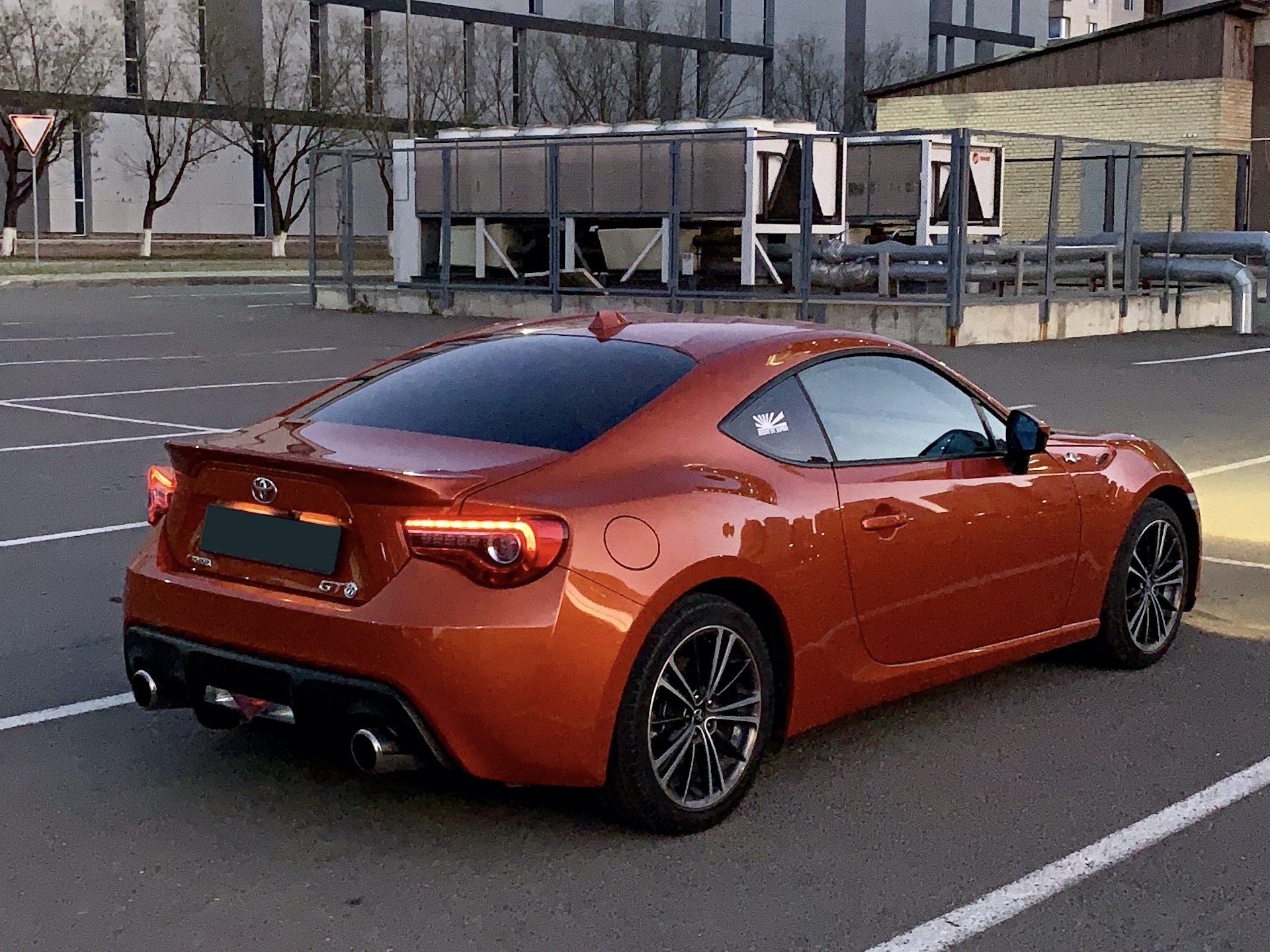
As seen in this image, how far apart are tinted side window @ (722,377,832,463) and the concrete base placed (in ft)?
46.7

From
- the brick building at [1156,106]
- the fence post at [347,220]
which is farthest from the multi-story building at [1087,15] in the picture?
the fence post at [347,220]

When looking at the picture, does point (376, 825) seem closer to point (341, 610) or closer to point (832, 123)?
point (341, 610)

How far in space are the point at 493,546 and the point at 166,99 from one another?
55361 mm

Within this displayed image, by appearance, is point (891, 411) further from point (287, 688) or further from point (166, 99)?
point (166, 99)

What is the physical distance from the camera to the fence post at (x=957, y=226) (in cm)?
2069

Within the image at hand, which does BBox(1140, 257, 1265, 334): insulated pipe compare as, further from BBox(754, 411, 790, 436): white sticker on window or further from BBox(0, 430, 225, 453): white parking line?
BBox(754, 411, 790, 436): white sticker on window

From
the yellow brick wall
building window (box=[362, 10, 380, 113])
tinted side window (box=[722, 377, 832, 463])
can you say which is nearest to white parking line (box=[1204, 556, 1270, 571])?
tinted side window (box=[722, 377, 832, 463])

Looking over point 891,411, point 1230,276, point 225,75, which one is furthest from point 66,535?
point 225,75

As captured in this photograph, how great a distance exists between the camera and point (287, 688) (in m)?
4.43

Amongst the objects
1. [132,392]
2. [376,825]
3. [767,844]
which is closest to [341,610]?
[376,825]

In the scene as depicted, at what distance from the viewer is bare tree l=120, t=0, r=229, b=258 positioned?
55.0 m

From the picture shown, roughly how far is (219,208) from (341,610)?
199ft

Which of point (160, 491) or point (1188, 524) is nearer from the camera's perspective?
point (160, 491)

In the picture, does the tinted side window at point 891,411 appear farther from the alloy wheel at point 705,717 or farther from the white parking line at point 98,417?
the white parking line at point 98,417
